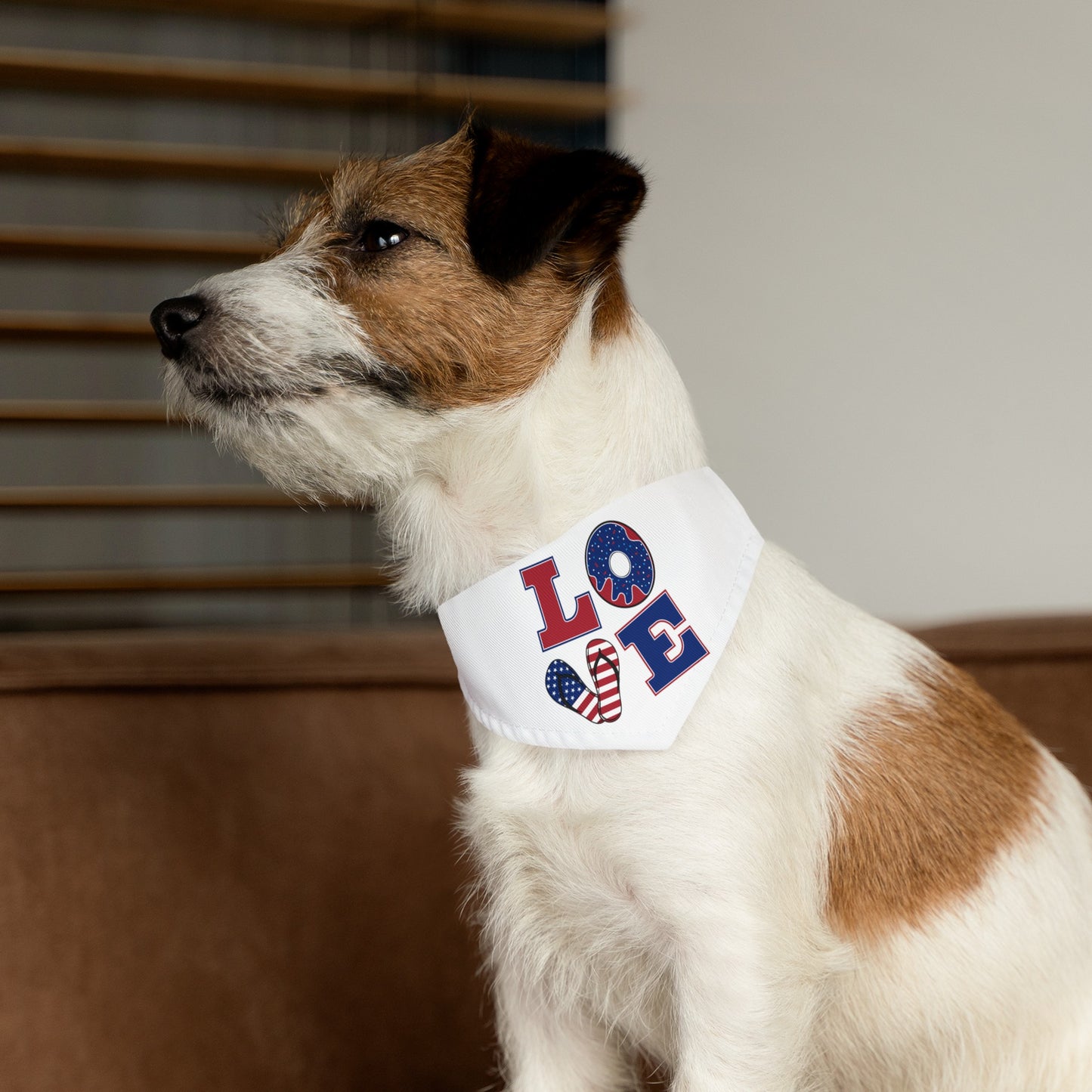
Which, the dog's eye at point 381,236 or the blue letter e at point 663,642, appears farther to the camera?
the dog's eye at point 381,236

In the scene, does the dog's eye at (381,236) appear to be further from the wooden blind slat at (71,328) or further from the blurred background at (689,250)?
the wooden blind slat at (71,328)

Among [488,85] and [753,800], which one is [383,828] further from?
[488,85]

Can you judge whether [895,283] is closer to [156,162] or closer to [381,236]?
[381,236]

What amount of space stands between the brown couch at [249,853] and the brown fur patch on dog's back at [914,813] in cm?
60

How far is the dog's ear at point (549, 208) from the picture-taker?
1.04m

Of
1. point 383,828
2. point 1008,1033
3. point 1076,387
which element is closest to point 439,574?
point 383,828

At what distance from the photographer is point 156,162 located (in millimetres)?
3928

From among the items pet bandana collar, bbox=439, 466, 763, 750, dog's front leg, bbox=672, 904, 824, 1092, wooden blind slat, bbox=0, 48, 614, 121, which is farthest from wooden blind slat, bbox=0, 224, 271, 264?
dog's front leg, bbox=672, 904, 824, 1092

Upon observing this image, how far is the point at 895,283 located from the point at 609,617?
155 centimetres

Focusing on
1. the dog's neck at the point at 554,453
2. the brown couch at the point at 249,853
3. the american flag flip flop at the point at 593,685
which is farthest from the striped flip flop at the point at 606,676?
the brown couch at the point at 249,853

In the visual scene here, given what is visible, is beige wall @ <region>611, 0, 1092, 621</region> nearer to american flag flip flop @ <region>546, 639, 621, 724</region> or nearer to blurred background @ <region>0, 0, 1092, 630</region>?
blurred background @ <region>0, 0, 1092, 630</region>

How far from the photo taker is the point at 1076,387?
1859mm

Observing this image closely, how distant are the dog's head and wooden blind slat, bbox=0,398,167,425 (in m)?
3.17

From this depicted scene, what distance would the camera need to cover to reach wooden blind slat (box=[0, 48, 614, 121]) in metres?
3.80
